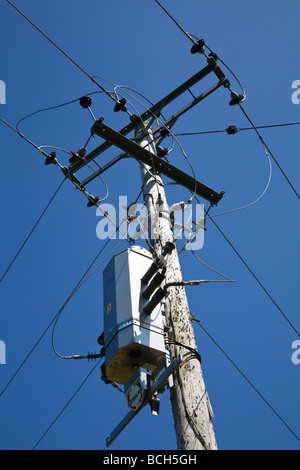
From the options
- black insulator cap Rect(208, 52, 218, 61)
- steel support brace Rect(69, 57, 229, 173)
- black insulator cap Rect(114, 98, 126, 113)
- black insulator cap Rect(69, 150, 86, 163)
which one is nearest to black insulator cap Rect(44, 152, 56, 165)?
black insulator cap Rect(69, 150, 86, 163)

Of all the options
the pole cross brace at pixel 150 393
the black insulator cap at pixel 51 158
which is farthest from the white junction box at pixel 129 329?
the black insulator cap at pixel 51 158

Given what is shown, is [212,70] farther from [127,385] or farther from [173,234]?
[127,385]

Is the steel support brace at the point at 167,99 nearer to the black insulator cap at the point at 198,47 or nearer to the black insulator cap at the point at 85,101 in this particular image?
the black insulator cap at the point at 198,47

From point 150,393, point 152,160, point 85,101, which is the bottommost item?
point 150,393

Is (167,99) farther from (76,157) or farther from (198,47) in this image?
(76,157)

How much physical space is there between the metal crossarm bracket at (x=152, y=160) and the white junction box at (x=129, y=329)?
5.57ft

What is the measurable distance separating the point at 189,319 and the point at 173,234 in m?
1.17

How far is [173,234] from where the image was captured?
5.64 meters

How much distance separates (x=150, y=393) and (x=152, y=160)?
2876mm

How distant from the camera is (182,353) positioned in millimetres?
4395

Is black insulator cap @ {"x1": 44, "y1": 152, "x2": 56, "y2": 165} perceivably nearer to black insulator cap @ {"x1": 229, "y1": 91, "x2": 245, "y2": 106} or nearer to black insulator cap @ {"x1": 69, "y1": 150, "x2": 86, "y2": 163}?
black insulator cap @ {"x1": 69, "y1": 150, "x2": 86, "y2": 163}

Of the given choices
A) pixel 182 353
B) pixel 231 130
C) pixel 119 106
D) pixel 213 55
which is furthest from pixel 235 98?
pixel 182 353

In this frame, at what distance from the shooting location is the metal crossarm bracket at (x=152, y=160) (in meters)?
6.02
